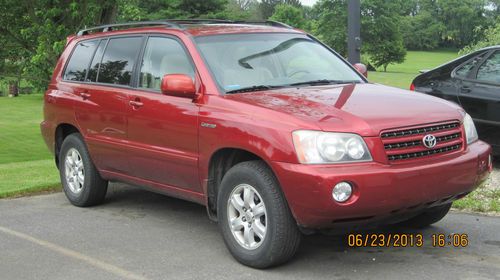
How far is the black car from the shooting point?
7.39 m

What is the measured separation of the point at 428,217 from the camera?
536 cm

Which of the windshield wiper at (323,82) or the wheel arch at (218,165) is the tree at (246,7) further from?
the wheel arch at (218,165)

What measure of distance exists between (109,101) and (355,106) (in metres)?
2.60

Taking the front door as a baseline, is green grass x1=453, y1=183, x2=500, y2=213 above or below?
below

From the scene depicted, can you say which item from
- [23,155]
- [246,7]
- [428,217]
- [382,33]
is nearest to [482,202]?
[428,217]

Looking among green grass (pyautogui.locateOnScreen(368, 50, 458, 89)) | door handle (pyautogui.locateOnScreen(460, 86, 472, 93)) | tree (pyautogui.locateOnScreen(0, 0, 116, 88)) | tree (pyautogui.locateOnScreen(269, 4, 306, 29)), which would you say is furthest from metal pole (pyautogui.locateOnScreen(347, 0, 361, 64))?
tree (pyautogui.locateOnScreen(269, 4, 306, 29))

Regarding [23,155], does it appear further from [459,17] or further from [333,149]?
[459,17]

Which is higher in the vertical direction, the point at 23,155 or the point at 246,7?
the point at 246,7

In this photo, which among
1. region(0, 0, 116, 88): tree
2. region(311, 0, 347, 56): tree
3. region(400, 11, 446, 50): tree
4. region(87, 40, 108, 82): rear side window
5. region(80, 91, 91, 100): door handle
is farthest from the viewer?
region(400, 11, 446, 50): tree

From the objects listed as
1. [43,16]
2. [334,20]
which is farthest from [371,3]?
[43,16]

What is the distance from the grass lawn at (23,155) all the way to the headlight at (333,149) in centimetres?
496

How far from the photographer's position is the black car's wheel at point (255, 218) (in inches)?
167

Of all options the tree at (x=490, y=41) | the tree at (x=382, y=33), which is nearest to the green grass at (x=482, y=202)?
the tree at (x=490, y=41)

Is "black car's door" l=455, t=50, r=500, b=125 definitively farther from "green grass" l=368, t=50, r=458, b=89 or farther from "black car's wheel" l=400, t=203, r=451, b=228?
"green grass" l=368, t=50, r=458, b=89
